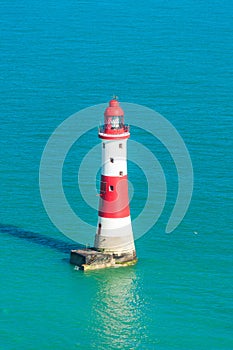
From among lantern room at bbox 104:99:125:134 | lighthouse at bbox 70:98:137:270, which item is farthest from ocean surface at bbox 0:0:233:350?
lantern room at bbox 104:99:125:134

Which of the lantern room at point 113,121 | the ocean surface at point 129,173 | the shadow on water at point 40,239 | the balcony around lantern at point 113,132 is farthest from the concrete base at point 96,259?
the lantern room at point 113,121

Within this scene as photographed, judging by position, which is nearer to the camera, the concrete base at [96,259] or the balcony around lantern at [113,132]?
the balcony around lantern at [113,132]

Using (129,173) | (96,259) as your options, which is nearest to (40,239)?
(96,259)

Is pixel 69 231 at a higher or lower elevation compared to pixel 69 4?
lower

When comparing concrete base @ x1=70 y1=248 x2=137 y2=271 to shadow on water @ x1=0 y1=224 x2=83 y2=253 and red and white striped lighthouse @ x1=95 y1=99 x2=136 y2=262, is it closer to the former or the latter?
red and white striped lighthouse @ x1=95 y1=99 x2=136 y2=262

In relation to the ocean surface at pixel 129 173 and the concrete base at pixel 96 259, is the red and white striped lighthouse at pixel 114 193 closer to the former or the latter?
the concrete base at pixel 96 259

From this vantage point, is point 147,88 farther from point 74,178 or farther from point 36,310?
point 36,310

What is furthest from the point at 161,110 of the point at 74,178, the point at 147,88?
the point at 74,178
